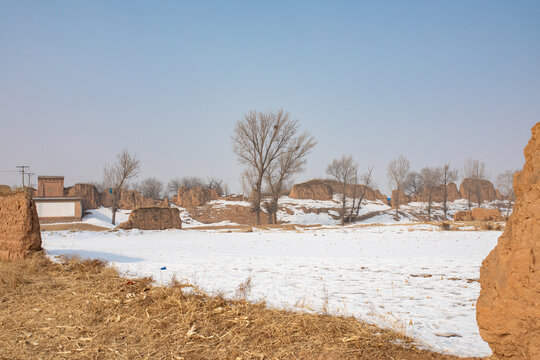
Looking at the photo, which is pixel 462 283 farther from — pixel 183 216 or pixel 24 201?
pixel 183 216

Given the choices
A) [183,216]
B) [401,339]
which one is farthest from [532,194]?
[183,216]

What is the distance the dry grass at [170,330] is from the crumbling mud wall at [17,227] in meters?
3.09

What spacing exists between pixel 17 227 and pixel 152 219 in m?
15.1

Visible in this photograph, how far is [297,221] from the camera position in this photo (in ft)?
145

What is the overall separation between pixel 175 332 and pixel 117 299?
1.68m

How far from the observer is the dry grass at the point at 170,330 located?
3.49 meters

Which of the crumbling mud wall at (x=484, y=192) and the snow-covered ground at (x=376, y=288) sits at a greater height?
the crumbling mud wall at (x=484, y=192)

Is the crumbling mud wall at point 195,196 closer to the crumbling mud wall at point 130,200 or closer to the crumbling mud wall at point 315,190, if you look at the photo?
the crumbling mud wall at point 130,200

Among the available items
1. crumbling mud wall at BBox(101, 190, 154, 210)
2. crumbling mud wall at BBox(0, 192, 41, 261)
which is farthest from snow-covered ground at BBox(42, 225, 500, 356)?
crumbling mud wall at BBox(101, 190, 154, 210)

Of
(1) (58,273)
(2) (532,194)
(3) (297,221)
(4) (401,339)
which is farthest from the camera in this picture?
(3) (297,221)

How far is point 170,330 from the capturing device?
414 centimetres

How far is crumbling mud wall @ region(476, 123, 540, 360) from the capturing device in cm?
258

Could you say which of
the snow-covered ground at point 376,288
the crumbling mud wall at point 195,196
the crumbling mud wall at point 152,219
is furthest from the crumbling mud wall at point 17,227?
the crumbling mud wall at point 195,196

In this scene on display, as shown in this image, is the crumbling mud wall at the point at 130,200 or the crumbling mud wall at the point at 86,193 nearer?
the crumbling mud wall at the point at 86,193
